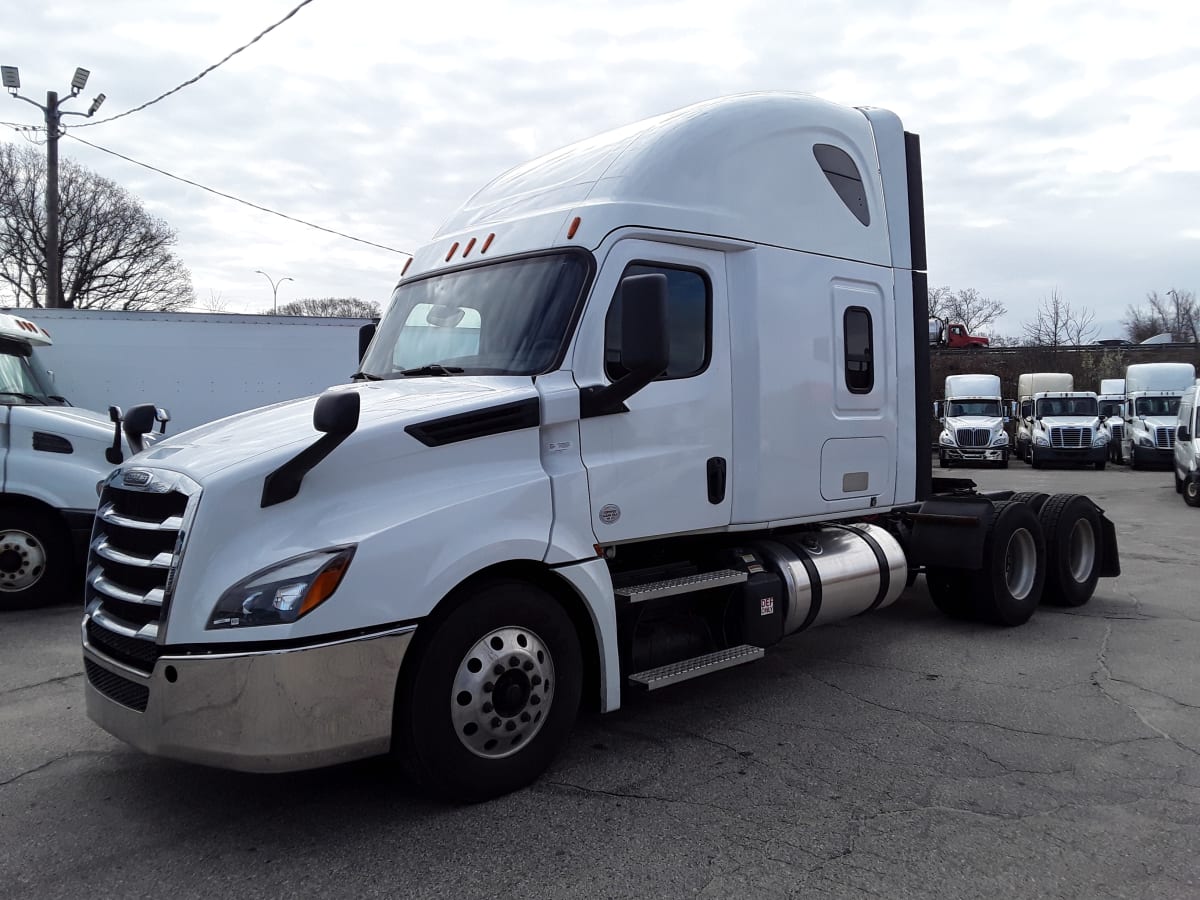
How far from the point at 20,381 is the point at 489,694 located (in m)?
6.95

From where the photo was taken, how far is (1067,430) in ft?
91.5

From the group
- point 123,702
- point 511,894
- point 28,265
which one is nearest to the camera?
point 511,894

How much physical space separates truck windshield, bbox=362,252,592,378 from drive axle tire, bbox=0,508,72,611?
4374 mm

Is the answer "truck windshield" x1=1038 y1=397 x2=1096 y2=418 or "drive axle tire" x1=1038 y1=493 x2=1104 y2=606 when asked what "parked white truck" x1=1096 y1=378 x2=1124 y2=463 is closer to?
"truck windshield" x1=1038 y1=397 x2=1096 y2=418

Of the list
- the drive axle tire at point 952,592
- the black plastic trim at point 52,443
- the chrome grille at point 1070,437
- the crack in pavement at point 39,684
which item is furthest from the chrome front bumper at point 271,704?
the chrome grille at point 1070,437

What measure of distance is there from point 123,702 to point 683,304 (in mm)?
3229

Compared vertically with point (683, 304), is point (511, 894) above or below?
below

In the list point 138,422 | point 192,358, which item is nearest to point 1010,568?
point 138,422

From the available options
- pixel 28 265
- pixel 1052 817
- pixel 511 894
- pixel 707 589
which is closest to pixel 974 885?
pixel 1052 817

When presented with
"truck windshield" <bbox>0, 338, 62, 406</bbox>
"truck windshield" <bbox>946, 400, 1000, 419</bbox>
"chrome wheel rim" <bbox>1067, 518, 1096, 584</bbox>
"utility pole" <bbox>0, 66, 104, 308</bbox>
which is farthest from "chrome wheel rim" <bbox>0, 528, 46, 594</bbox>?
"truck windshield" <bbox>946, 400, 1000, 419</bbox>

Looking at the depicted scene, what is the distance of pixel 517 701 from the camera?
395 cm

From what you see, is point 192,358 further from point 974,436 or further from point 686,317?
point 974,436

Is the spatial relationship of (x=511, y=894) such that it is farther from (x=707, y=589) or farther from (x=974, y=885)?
(x=707, y=589)

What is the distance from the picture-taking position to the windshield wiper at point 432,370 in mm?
4603
